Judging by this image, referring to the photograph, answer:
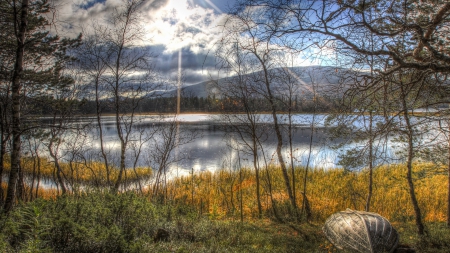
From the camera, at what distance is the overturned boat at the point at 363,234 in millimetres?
6090

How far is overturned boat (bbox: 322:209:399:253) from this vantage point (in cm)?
609

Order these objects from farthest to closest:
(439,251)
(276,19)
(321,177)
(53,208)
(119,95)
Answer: (321,177) → (119,95) → (439,251) → (53,208) → (276,19)

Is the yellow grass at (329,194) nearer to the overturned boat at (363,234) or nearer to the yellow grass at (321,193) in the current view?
the yellow grass at (321,193)

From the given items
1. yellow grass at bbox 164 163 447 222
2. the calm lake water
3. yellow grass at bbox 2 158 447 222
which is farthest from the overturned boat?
yellow grass at bbox 164 163 447 222

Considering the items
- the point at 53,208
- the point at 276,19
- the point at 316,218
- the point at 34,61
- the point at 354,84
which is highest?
the point at 34,61

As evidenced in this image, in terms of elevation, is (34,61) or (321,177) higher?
(34,61)

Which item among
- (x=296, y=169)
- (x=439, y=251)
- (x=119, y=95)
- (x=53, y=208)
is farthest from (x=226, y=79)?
(x=296, y=169)

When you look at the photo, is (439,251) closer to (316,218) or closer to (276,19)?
(316,218)

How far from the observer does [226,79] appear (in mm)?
9633

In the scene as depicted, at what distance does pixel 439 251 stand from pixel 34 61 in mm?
13855

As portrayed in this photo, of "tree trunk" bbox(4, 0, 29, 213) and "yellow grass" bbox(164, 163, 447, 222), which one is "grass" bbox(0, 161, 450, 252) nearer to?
"yellow grass" bbox(164, 163, 447, 222)

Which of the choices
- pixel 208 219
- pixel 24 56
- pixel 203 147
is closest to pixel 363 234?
pixel 208 219

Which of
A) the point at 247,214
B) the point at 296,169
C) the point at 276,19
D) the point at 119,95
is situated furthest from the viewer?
the point at 296,169

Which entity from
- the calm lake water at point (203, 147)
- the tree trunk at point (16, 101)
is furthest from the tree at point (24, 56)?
the calm lake water at point (203, 147)
